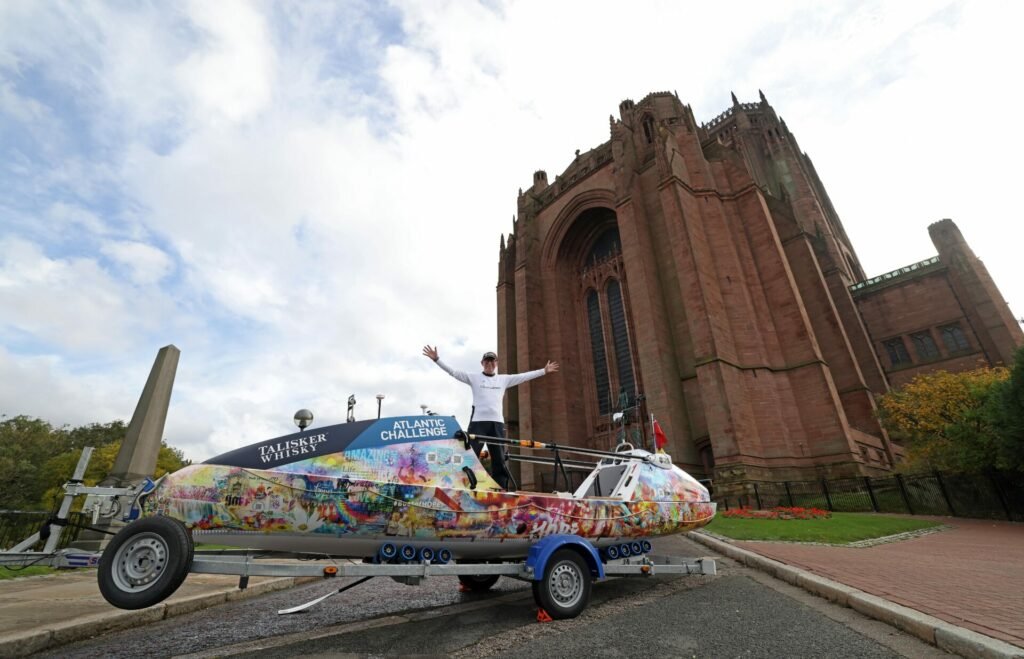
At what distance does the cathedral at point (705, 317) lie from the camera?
18906 millimetres

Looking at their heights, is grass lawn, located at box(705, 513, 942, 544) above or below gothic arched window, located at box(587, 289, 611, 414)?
below

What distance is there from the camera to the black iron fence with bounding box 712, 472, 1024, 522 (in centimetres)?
1324

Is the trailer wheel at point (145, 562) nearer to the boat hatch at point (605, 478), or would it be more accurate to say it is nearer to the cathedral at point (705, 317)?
the boat hatch at point (605, 478)

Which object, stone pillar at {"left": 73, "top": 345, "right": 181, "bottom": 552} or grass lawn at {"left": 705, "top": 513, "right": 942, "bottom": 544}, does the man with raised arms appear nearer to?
grass lawn at {"left": 705, "top": 513, "right": 942, "bottom": 544}

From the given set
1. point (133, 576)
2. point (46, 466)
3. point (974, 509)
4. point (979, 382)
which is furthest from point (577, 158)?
point (46, 466)

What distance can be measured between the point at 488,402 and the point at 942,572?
5.70 m

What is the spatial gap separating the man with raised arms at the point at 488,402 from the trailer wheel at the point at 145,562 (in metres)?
2.72

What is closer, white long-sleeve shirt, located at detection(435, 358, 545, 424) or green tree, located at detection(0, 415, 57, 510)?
white long-sleeve shirt, located at detection(435, 358, 545, 424)

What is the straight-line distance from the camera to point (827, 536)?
29.2ft

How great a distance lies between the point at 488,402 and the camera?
5270 mm

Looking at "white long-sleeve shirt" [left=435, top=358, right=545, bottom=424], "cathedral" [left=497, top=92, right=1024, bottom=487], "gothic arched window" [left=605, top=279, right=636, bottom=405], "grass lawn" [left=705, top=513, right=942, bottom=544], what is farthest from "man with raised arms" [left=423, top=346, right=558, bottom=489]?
"gothic arched window" [left=605, top=279, right=636, bottom=405]

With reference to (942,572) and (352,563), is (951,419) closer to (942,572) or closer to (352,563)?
(942,572)

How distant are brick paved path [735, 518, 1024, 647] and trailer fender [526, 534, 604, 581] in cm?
252

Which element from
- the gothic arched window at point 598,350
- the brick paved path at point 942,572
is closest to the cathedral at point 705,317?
the gothic arched window at point 598,350
